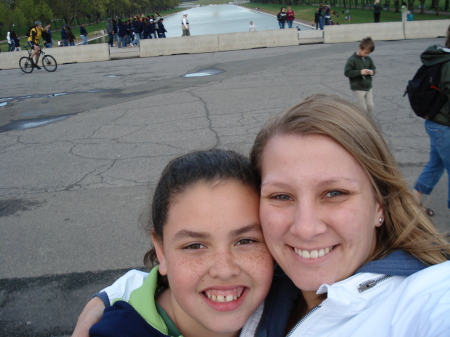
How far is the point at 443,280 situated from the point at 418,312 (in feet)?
0.43

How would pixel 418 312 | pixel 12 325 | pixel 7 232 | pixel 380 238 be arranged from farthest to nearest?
pixel 7 232, pixel 12 325, pixel 380 238, pixel 418 312

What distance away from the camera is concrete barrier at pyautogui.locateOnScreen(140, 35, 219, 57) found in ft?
69.6

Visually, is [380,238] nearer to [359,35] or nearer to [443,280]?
[443,280]

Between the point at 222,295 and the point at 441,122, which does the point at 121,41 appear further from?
the point at 222,295

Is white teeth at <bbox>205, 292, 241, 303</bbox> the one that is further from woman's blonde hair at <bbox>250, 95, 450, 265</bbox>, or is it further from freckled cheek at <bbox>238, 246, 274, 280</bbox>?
woman's blonde hair at <bbox>250, 95, 450, 265</bbox>

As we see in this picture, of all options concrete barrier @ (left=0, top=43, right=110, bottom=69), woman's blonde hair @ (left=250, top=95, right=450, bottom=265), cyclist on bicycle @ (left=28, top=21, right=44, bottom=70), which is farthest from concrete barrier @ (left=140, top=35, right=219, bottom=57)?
woman's blonde hair @ (left=250, top=95, right=450, bottom=265)

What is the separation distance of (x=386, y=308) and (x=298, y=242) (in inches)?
13.4

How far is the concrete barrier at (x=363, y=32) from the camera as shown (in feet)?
67.2

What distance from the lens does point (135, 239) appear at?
412cm

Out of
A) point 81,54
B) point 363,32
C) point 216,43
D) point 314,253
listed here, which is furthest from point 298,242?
point 81,54

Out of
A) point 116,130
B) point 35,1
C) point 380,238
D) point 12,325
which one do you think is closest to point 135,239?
point 12,325

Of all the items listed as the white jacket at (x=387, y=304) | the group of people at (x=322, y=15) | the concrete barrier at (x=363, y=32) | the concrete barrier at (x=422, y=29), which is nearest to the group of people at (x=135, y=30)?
the group of people at (x=322, y=15)

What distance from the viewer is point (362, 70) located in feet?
22.5

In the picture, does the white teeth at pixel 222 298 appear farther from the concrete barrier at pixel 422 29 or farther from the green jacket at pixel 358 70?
the concrete barrier at pixel 422 29
